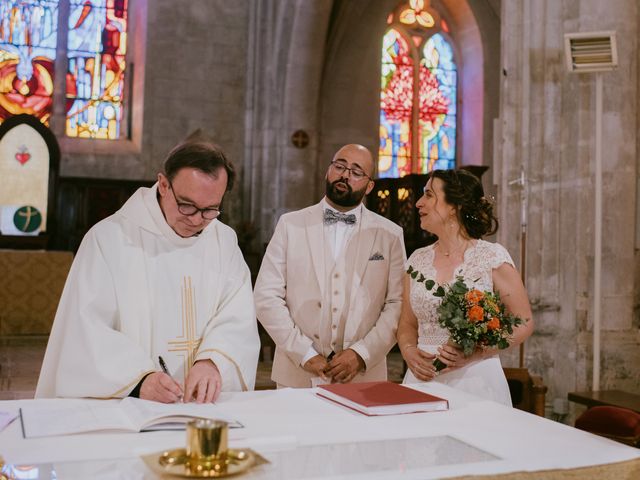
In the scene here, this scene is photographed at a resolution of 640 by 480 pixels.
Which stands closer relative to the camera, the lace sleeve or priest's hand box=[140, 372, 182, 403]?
priest's hand box=[140, 372, 182, 403]

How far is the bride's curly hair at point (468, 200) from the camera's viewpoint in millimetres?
3664

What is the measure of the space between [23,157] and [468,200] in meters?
9.79

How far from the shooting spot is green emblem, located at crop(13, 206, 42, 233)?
11750 mm

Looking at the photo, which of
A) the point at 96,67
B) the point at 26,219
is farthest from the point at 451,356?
the point at 96,67

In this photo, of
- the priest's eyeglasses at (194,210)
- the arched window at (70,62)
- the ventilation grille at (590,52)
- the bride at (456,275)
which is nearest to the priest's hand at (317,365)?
the bride at (456,275)

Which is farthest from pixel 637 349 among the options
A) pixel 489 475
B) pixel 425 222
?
pixel 489 475

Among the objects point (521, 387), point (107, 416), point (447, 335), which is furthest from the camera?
point (521, 387)

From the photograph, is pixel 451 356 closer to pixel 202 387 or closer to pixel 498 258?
pixel 498 258

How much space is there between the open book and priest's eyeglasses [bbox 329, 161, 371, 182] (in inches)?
68.5

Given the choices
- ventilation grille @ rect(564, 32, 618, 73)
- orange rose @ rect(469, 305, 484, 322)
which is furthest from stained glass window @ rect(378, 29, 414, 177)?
orange rose @ rect(469, 305, 484, 322)

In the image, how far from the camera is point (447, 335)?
3.63 m

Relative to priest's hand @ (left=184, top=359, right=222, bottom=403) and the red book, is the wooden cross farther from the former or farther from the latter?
the red book

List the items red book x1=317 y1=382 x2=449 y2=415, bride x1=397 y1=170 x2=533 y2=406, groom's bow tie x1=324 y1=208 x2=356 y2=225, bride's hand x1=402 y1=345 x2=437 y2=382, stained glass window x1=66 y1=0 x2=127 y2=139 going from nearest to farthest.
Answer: red book x1=317 y1=382 x2=449 y2=415 < bride's hand x1=402 y1=345 x2=437 y2=382 < bride x1=397 y1=170 x2=533 y2=406 < groom's bow tie x1=324 y1=208 x2=356 y2=225 < stained glass window x1=66 y1=0 x2=127 y2=139

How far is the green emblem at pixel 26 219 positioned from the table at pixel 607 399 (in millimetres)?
9075
